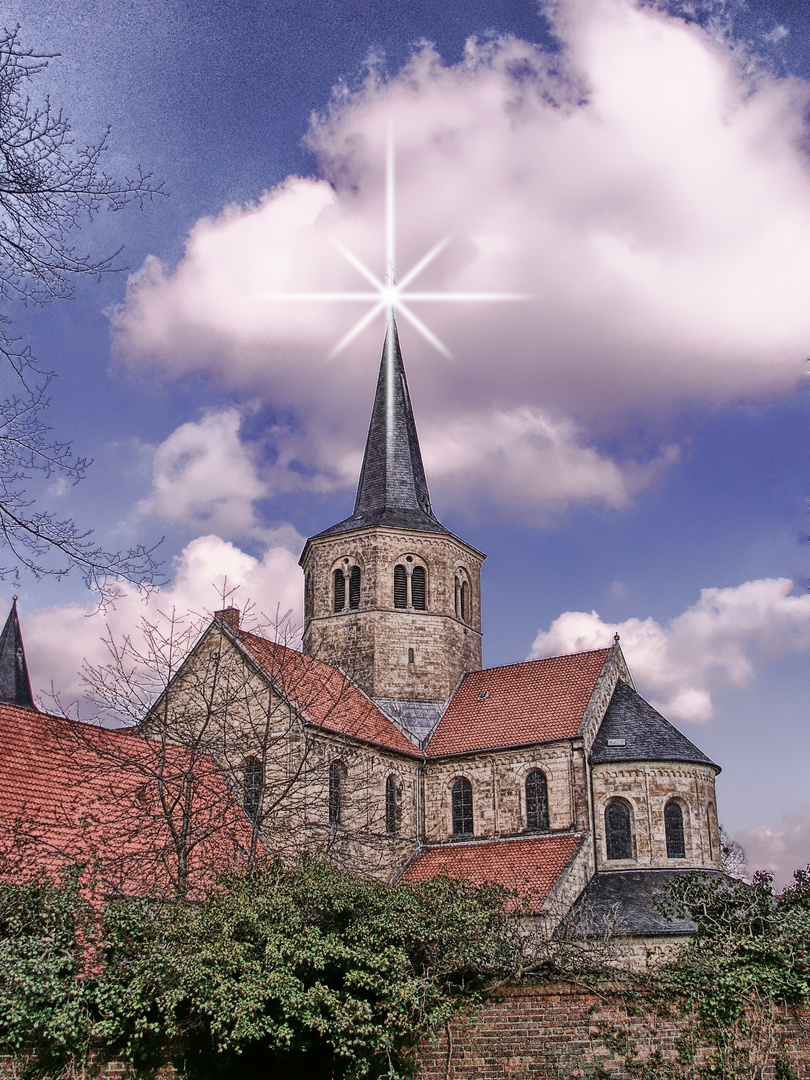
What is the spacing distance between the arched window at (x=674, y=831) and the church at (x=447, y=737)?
0.04 metres

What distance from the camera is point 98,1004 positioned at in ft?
36.9

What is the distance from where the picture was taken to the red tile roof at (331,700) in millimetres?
26891

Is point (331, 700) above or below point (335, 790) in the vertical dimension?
above

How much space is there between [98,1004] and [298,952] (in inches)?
97.7

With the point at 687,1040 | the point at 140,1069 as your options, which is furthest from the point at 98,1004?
the point at 687,1040

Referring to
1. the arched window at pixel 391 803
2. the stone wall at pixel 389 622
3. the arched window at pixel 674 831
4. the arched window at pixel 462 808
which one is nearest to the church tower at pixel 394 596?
the stone wall at pixel 389 622

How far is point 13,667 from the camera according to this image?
105ft

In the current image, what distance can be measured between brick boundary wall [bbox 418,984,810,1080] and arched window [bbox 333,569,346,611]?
23149 mm

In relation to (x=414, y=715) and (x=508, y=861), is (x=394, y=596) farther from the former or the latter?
(x=508, y=861)

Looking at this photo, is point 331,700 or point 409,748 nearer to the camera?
point 331,700

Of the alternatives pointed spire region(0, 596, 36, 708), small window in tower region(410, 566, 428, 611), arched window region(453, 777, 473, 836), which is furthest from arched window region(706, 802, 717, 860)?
pointed spire region(0, 596, 36, 708)

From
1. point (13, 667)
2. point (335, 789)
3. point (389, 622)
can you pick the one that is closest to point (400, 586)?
point (389, 622)

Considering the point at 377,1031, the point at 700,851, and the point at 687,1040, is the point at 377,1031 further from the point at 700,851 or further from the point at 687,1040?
the point at 700,851

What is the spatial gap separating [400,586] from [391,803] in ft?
25.0
